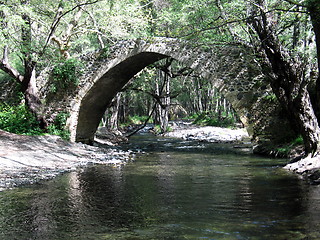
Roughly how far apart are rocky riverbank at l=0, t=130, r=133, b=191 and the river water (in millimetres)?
545

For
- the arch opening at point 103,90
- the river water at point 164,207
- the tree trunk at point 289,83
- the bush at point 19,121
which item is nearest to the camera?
the river water at point 164,207

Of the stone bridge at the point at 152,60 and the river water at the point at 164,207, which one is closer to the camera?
the river water at the point at 164,207

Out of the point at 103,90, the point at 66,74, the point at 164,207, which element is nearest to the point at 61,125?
the point at 66,74

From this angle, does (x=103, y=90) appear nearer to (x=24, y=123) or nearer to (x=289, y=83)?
(x=24, y=123)

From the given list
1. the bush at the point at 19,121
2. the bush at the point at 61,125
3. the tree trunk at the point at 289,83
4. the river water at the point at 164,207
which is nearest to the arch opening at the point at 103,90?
the bush at the point at 61,125

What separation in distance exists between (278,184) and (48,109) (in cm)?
950

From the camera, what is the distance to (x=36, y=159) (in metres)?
7.66

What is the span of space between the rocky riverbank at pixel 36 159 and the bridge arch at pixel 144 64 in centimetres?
239

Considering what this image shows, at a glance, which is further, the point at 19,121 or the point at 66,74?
the point at 66,74

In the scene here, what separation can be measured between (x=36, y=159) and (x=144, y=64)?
6.28 metres

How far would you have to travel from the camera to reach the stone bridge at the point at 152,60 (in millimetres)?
9344

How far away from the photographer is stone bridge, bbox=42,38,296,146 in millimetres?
9344

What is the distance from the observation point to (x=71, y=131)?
12359 millimetres

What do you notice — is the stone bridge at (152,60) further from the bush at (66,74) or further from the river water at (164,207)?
the river water at (164,207)
